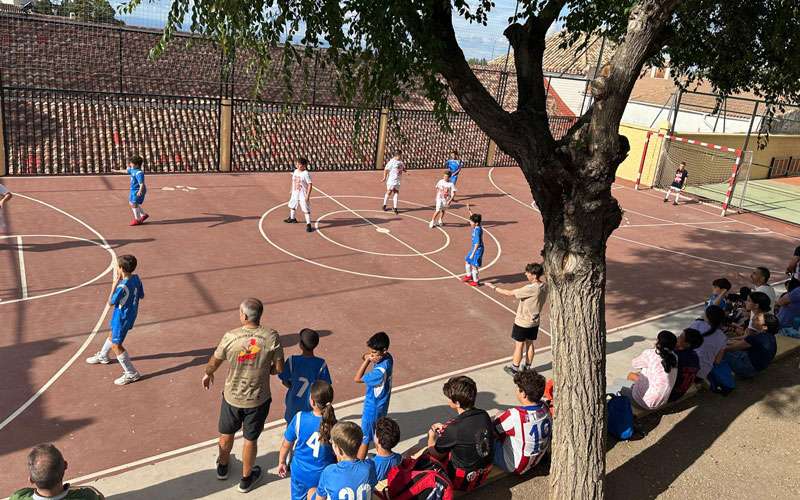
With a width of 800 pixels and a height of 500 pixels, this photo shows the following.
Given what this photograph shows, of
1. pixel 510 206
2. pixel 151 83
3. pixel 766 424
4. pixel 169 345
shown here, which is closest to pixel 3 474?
pixel 169 345

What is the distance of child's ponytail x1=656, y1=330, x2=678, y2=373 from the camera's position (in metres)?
7.61

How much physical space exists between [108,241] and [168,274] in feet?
7.33

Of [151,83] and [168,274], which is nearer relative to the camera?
[168,274]

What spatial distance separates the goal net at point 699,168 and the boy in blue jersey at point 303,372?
22676 millimetres

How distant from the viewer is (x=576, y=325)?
5.88 metres

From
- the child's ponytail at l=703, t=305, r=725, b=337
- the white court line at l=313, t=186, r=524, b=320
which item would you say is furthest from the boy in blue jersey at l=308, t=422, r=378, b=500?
the white court line at l=313, t=186, r=524, b=320

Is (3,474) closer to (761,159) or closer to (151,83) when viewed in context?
(151,83)

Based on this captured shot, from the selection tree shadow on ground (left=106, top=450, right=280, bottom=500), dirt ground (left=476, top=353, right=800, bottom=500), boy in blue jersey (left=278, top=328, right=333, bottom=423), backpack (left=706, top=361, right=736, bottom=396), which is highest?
boy in blue jersey (left=278, top=328, right=333, bottom=423)

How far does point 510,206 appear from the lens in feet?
67.4

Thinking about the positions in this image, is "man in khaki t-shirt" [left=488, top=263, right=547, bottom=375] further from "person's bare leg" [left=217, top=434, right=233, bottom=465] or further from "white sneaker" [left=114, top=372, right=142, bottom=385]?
"white sneaker" [left=114, top=372, right=142, bottom=385]

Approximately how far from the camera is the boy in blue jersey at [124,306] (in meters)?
8.10

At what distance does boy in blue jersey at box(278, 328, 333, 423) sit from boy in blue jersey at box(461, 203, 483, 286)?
21.6 feet

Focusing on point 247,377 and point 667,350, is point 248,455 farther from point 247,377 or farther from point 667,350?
point 667,350

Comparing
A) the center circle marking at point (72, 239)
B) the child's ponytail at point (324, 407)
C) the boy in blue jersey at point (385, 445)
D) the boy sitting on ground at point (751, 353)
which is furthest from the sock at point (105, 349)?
the boy sitting on ground at point (751, 353)
